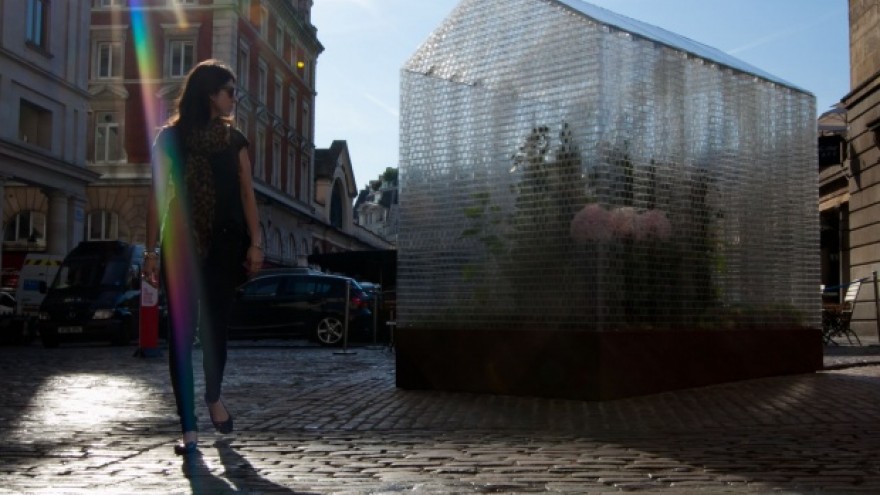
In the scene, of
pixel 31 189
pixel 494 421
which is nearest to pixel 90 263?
pixel 494 421

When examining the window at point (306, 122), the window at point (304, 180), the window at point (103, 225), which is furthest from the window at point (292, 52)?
the window at point (103, 225)

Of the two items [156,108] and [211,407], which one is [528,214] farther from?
[156,108]

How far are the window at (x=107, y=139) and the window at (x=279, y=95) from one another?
11.2 metres

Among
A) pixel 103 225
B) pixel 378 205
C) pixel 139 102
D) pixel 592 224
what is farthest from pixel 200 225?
pixel 378 205

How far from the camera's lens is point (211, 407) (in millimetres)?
5305

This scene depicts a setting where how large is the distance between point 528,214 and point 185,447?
3.67m

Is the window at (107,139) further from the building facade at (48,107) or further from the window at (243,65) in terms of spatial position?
the building facade at (48,107)

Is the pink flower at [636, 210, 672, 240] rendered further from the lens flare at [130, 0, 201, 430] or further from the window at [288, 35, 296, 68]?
the window at [288, 35, 296, 68]

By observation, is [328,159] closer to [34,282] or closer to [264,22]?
[264,22]

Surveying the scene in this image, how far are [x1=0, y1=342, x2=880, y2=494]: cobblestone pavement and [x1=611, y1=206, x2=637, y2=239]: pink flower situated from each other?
3.96ft

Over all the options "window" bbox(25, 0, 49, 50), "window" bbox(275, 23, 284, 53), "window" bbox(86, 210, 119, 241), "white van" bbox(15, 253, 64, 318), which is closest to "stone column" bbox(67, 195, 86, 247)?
"window" bbox(25, 0, 49, 50)

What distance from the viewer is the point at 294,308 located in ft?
64.6

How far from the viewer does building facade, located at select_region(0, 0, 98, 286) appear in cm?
2966

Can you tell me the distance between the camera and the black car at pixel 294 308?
63.8ft
